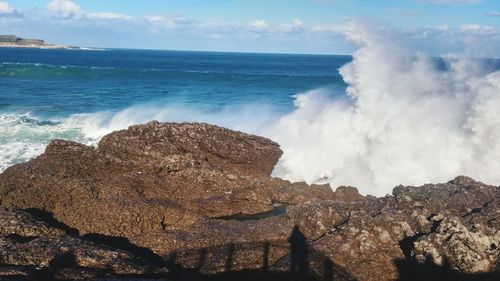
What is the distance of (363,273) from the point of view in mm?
8508

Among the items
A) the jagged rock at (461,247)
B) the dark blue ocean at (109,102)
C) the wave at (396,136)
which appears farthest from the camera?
the dark blue ocean at (109,102)

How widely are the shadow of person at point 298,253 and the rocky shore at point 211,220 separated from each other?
28 mm

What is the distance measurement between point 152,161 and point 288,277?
5.79m

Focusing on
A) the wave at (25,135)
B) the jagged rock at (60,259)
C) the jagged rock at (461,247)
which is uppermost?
the jagged rock at (461,247)

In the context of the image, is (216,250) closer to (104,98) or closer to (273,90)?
(104,98)

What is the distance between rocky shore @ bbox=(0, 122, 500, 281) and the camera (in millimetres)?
8266

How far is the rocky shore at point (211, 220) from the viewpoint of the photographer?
8266mm

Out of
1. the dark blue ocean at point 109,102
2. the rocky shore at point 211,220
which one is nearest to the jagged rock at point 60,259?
the rocky shore at point 211,220

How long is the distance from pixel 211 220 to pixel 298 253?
217 cm

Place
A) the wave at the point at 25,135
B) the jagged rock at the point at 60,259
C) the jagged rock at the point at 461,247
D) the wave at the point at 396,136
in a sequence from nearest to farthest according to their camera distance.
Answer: the jagged rock at the point at 60,259
the jagged rock at the point at 461,247
the wave at the point at 396,136
the wave at the point at 25,135

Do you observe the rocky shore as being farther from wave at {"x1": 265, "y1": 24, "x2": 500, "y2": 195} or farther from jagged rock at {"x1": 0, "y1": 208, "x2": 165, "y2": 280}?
wave at {"x1": 265, "y1": 24, "x2": 500, "y2": 195}

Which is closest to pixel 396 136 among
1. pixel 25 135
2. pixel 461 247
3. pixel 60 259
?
pixel 461 247

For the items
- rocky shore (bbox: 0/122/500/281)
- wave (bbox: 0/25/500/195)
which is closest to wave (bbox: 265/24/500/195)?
wave (bbox: 0/25/500/195)

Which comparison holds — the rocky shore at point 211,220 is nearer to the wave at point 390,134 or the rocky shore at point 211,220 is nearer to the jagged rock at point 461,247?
the jagged rock at point 461,247
